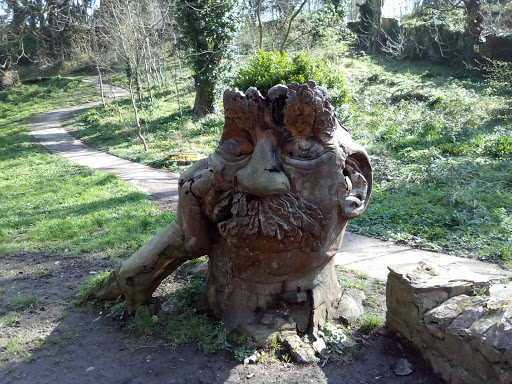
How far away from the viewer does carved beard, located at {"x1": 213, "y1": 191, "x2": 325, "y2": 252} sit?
3.11m

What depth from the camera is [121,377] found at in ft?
10.8

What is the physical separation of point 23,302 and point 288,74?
731cm

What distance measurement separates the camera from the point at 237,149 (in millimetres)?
3285

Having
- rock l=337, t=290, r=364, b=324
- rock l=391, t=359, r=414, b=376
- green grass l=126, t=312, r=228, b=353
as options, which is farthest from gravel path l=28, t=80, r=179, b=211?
rock l=391, t=359, r=414, b=376

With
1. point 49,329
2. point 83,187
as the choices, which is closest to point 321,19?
point 83,187

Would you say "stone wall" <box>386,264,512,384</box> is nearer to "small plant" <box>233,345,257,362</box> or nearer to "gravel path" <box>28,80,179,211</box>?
"small plant" <box>233,345,257,362</box>

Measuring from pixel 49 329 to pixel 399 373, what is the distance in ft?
10.3

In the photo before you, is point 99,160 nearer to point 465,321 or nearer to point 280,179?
point 280,179

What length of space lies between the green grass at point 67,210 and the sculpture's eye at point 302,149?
12.4ft

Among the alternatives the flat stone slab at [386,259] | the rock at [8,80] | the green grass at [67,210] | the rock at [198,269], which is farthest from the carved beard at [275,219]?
the rock at [8,80]

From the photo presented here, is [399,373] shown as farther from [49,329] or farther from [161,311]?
[49,329]

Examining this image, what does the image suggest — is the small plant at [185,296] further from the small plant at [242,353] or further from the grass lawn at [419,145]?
the grass lawn at [419,145]

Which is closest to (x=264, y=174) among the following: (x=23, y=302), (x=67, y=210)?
(x=23, y=302)

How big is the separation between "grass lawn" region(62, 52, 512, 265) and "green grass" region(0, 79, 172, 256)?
2.66 m
